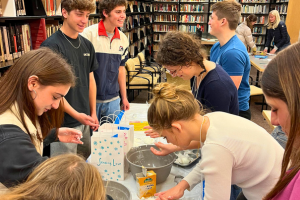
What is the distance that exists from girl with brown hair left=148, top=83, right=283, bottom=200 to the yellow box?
0.06m

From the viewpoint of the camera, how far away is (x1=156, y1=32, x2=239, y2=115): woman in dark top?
4.60 feet

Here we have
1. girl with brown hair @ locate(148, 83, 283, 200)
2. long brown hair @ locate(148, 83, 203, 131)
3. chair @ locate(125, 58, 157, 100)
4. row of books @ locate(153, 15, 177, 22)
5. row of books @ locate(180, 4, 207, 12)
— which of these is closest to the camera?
girl with brown hair @ locate(148, 83, 283, 200)

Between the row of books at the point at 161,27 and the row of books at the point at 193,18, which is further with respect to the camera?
the row of books at the point at 161,27

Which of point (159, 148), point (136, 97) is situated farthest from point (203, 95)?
point (136, 97)

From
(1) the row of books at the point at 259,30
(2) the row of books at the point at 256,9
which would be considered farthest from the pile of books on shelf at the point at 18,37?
(1) the row of books at the point at 259,30

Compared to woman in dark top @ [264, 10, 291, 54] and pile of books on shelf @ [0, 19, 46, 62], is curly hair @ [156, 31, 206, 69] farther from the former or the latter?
woman in dark top @ [264, 10, 291, 54]

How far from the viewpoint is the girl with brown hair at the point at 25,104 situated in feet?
2.88

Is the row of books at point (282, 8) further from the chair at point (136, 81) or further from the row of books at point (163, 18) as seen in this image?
the chair at point (136, 81)

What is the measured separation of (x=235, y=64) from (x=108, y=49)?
1.16 m

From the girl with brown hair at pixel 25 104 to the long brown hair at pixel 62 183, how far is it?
0.82ft

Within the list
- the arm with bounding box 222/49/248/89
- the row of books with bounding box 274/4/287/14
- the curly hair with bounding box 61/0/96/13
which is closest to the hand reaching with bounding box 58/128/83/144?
the curly hair with bounding box 61/0/96/13

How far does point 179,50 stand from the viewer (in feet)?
4.69

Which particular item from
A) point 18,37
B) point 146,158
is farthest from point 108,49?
point 146,158

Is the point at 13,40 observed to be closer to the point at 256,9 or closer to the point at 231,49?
the point at 231,49
